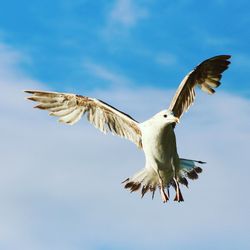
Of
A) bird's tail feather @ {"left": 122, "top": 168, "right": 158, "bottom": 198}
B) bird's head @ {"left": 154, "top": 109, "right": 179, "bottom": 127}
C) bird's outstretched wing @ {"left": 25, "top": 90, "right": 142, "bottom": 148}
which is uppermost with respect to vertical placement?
bird's outstretched wing @ {"left": 25, "top": 90, "right": 142, "bottom": 148}

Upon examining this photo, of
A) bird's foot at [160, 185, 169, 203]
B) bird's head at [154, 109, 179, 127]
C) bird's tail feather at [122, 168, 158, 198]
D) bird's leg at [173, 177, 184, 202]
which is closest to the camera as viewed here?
bird's head at [154, 109, 179, 127]

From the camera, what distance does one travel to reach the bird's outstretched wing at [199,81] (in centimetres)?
1526

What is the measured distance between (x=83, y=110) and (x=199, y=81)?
296 cm

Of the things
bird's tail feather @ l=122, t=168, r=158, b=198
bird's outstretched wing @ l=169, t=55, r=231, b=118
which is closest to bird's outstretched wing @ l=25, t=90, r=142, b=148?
bird's tail feather @ l=122, t=168, r=158, b=198

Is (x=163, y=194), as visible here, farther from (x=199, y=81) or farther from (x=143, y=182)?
(x=199, y=81)

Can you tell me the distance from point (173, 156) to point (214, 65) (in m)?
3.07

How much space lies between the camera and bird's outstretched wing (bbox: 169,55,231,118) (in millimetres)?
15258

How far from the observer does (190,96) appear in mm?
15586

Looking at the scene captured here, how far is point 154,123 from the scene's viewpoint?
13492 millimetres

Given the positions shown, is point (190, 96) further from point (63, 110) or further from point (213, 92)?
point (63, 110)

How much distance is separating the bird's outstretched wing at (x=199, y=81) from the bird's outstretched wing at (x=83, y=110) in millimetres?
1246

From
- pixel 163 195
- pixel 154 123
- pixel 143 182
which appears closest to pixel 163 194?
pixel 163 195

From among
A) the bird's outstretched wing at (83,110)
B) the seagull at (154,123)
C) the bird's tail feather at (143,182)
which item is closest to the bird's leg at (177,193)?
the seagull at (154,123)

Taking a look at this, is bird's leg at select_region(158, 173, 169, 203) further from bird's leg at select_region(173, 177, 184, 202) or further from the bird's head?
the bird's head
